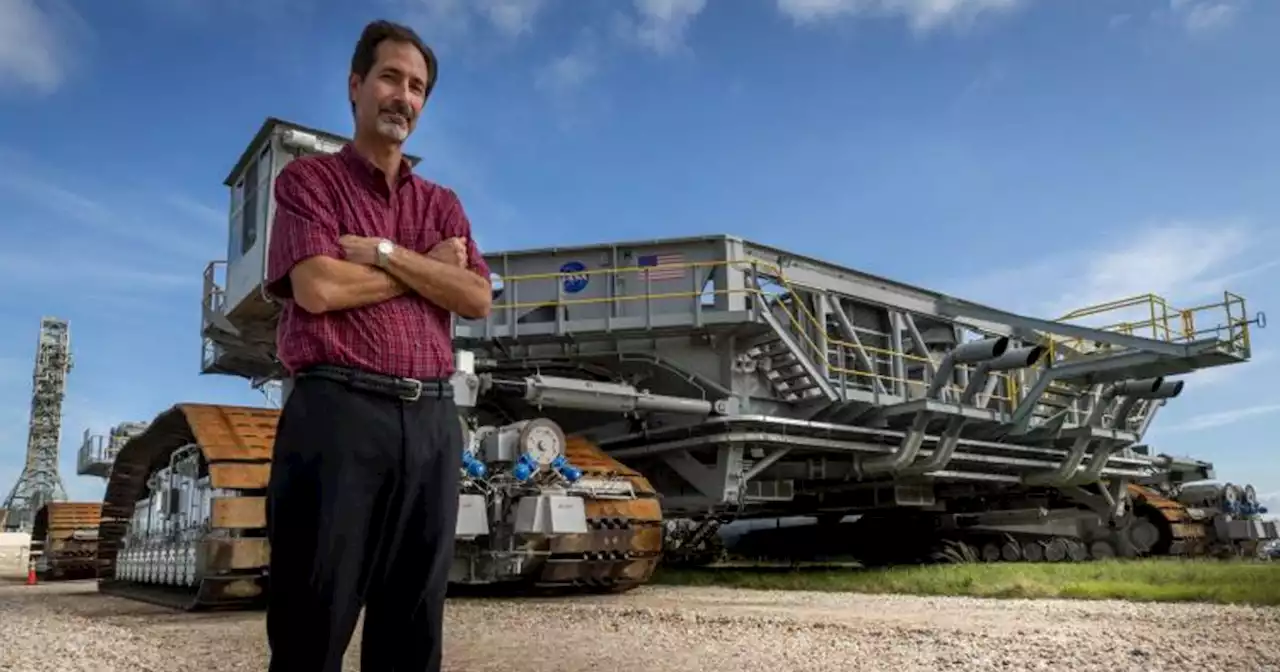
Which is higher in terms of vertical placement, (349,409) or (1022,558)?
(349,409)

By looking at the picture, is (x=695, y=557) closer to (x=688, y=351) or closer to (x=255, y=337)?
(x=688, y=351)

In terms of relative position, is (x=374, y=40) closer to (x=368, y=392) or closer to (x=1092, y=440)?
(x=368, y=392)

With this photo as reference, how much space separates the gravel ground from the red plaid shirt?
2719 millimetres

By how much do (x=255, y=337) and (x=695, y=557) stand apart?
9734 millimetres

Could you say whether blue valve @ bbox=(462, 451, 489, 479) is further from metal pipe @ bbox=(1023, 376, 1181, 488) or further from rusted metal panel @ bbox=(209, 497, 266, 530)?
metal pipe @ bbox=(1023, 376, 1181, 488)

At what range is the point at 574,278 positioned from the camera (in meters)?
12.7

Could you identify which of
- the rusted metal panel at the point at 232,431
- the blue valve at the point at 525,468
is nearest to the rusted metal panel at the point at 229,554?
the rusted metal panel at the point at 232,431

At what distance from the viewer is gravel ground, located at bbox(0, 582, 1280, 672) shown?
4.51 m

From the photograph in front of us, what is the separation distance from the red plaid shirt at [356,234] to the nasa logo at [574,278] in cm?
1034

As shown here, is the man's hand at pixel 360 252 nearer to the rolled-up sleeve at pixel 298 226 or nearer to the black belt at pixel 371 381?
the rolled-up sleeve at pixel 298 226

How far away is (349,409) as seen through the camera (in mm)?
1908

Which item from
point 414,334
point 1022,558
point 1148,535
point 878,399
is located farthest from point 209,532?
point 1148,535

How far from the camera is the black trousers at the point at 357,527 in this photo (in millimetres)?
1870

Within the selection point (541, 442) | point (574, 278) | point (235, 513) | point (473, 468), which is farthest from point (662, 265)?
point (235, 513)
